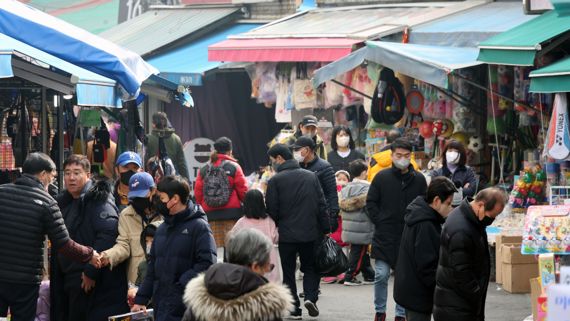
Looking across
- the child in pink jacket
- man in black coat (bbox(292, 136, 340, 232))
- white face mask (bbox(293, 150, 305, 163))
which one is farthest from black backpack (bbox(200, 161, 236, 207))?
the child in pink jacket

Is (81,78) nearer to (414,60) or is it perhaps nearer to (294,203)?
(294,203)

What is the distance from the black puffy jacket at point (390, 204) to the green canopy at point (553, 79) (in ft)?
5.55

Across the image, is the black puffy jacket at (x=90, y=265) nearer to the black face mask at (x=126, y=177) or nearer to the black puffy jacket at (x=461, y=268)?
the black face mask at (x=126, y=177)

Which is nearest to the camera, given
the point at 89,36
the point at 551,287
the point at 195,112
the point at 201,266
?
the point at 551,287

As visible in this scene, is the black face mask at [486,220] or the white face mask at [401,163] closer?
the black face mask at [486,220]

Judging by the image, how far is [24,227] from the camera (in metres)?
10.6

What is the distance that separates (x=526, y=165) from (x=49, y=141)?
238 inches

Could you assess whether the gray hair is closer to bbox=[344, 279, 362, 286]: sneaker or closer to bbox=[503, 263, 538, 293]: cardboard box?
bbox=[503, 263, 538, 293]: cardboard box

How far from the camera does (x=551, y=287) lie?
7.46 meters

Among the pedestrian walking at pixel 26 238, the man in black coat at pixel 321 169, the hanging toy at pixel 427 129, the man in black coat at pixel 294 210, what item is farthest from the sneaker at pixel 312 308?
the hanging toy at pixel 427 129

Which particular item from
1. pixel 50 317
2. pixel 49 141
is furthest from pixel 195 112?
pixel 50 317

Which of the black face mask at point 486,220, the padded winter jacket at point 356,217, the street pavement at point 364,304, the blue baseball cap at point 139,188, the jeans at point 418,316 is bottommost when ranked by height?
the street pavement at point 364,304

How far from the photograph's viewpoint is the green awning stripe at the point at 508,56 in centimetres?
1538

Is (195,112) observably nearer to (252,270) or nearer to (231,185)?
(231,185)
